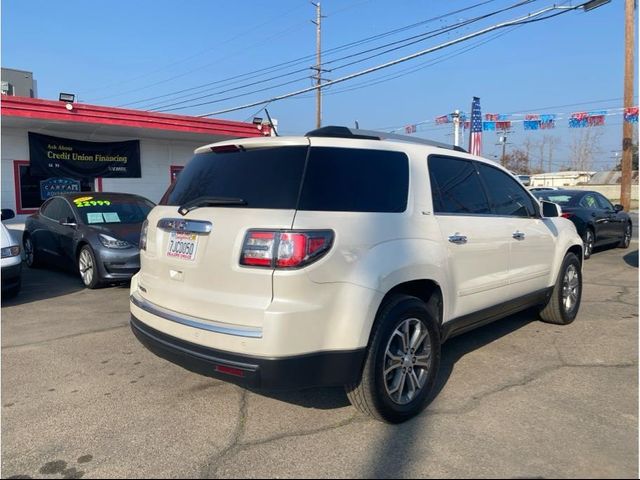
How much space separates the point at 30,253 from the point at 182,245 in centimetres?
803

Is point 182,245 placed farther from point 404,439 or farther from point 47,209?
point 47,209

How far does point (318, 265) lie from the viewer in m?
2.91

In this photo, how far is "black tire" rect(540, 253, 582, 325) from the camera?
561 cm

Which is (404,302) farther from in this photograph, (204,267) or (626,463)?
(626,463)

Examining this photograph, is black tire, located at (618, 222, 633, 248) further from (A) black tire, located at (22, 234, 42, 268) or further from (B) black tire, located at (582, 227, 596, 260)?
(A) black tire, located at (22, 234, 42, 268)

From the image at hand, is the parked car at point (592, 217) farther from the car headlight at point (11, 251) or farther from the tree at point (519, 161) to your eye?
the tree at point (519, 161)

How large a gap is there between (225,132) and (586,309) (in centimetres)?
961

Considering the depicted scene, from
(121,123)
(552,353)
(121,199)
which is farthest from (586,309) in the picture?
(121,123)

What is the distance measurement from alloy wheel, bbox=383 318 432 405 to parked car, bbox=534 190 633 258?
26.4 ft

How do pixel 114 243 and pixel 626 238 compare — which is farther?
pixel 626 238

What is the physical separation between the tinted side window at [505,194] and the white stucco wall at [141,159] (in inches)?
374

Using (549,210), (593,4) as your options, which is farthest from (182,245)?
(593,4)

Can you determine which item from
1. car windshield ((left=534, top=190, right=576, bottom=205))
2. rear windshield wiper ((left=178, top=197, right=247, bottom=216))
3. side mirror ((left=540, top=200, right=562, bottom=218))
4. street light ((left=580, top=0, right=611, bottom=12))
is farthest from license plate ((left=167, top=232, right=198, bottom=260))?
street light ((left=580, top=0, right=611, bottom=12))

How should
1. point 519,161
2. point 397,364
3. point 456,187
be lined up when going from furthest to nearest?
point 519,161 < point 456,187 < point 397,364
